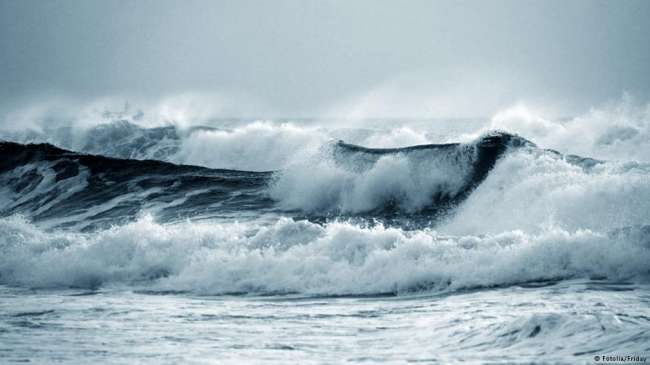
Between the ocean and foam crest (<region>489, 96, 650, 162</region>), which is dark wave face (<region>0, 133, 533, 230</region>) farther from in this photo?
foam crest (<region>489, 96, 650, 162</region>)

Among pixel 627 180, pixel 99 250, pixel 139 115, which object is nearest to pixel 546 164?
pixel 627 180

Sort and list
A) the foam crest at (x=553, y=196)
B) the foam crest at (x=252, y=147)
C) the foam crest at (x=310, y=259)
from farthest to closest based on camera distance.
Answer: the foam crest at (x=252, y=147) < the foam crest at (x=553, y=196) < the foam crest at (x=310, y=259)

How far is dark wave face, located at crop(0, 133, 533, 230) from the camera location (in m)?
16.7

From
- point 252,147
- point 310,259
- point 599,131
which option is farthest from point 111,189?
point 599,131

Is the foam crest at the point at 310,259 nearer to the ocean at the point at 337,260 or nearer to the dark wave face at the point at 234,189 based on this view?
the ocean at the point at 337,260

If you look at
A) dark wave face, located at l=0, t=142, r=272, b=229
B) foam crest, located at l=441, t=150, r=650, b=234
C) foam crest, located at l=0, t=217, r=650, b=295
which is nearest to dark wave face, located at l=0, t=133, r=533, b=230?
dark wave face, located at l=0, t=142, r=272, b=229

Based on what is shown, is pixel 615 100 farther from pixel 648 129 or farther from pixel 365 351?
pixel 365 351

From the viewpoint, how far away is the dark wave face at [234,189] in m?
16.7

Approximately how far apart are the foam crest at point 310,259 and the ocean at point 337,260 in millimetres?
33

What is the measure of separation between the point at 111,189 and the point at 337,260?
10525mm

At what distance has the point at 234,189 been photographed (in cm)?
1936

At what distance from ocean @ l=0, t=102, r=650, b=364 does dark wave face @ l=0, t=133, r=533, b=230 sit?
2.3 inches

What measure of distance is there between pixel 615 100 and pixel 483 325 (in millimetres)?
33641

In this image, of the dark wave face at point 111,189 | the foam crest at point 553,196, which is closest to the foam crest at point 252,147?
the dark wave face at point 111,189
